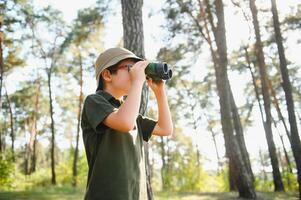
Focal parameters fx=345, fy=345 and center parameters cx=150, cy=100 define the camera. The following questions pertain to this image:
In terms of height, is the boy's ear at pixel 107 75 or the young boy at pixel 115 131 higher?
the boy's ear at pixel 107 75

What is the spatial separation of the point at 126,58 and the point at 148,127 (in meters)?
0.44

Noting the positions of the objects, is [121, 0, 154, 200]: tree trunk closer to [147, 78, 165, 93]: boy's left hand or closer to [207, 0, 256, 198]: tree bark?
[147, 78, 165, 93]: boy's left hand

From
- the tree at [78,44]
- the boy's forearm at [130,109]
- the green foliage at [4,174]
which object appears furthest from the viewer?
the tree at [78,44]

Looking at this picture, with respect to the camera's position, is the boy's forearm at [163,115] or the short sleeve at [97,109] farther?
the boy's forearm at [163,115]

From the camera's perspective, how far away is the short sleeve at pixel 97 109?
1.60 metres

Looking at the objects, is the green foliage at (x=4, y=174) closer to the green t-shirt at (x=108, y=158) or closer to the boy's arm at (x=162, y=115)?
the boy's arm at (x=162, y=115)

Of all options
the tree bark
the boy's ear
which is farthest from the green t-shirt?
the tree bark

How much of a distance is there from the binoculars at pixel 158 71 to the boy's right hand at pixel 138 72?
0.15ft

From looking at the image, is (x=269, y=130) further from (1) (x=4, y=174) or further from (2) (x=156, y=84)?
(2) (x=156, y=84)

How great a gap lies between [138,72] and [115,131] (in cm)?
31

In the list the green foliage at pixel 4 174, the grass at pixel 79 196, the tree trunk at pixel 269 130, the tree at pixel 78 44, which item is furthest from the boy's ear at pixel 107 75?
the tree at pixel 78 44

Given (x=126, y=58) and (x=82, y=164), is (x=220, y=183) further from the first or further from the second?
(x=126, y=58)

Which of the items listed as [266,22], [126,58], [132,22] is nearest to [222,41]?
[132,22]

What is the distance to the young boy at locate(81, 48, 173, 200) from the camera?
5.13ft
